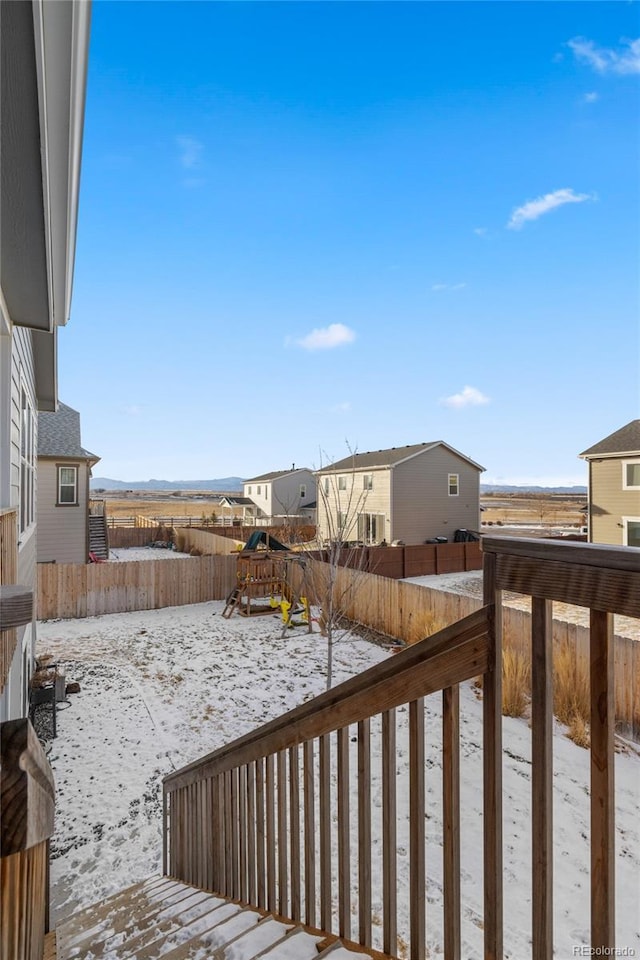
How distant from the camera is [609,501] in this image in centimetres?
1563

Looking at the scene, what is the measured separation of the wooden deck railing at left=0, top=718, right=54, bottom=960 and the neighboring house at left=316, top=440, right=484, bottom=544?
19.0m

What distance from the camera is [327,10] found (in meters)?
6.56

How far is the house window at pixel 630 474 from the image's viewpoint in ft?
48.3

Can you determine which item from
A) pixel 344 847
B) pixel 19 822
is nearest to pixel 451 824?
pixel 344 847

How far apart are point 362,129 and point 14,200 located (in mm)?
10337

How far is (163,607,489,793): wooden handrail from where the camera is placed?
122 cm

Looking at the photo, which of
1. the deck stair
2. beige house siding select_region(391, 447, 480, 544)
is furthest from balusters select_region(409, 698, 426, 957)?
the deck stair

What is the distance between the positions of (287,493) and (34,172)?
103 feet

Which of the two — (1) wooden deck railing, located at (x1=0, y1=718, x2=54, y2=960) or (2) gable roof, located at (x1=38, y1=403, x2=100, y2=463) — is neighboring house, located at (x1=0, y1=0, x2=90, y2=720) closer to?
(1) wooden deck railing, located at (x1=0, y1=718, x2=54, y2=960)

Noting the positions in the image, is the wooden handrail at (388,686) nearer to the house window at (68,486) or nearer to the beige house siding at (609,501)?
the house window at (68,486)

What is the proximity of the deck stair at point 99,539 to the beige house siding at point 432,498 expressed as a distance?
12.0m

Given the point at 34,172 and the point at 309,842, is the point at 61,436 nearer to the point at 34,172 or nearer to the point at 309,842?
the point at 34,172

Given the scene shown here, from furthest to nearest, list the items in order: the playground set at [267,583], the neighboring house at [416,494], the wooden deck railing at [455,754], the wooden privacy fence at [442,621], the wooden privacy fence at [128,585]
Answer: the neighboring house at [416,494], the playground set at [267,583], the wooden privacy fence at [128,585], the wooden privacy fence at [442,621], the wooden deck railing at [455,754]

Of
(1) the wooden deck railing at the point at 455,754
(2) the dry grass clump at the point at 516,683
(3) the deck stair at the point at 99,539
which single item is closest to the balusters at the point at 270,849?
(1) the wooden deck railing at the point at 455,754
